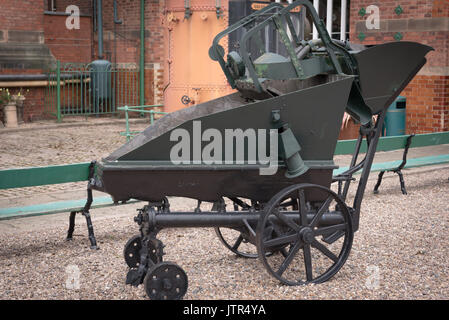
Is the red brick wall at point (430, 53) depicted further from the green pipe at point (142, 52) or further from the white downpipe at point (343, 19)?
the green pipe at point (142, 52)

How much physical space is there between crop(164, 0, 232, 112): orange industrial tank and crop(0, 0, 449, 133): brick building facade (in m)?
0.25

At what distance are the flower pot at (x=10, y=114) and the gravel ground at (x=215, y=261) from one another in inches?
330

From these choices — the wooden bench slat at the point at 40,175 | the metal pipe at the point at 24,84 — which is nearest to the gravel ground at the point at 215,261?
the wooden bench slat at the point at 40,175

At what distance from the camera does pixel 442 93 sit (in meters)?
11.6

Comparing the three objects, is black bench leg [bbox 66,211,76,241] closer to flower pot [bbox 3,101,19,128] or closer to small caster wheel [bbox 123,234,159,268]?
small caster wheel [bbox 123,234,159,268]

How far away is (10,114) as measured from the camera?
1471 centimetres

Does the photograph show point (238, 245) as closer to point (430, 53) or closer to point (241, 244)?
point (241, 244)

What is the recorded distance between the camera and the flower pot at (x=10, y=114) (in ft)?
48.2

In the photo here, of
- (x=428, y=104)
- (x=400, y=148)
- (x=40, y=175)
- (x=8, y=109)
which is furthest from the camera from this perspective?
(x=8, y=109)

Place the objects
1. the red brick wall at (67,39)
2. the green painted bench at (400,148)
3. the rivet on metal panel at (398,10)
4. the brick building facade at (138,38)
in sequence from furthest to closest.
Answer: the red brick wall at (67,39) → the rivet on metal panel at (398,10) → the brick building facade at (138,38) → the green painted bench at (400,148)

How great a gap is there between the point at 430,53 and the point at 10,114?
9.22 metres

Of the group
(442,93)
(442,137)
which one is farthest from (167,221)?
(442,93)

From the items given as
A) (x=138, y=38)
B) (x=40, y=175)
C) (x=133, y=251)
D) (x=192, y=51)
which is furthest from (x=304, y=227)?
(x=138, y=38)

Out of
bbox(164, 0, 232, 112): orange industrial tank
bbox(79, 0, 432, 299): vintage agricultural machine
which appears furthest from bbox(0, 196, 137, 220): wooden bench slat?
bbox(164, 0, 232, 112): orange industrial tank
